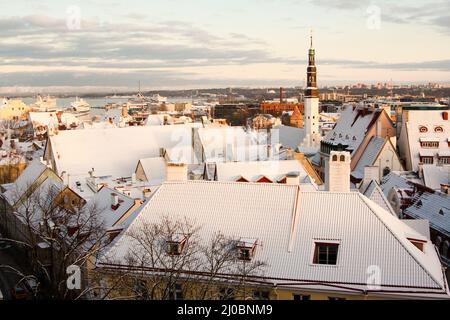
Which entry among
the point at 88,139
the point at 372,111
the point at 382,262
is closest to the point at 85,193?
the point at 88,139

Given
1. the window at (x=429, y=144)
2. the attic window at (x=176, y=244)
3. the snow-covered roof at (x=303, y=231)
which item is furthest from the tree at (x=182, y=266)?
the window at (x=429, y=144)

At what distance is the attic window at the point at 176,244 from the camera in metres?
16.8

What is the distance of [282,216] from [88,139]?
37.3 meters

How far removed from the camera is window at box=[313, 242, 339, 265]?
16750 millimetres

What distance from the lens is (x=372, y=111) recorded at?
52188 mm

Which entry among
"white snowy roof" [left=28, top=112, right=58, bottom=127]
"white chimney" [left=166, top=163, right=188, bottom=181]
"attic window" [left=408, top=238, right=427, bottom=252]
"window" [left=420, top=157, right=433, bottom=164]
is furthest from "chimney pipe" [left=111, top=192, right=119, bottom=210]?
"white snowy roof" [left=28, top=112, right=58, bottom=127]

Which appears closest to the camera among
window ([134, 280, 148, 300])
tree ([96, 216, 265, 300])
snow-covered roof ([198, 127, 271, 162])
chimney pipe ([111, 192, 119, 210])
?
window ([134, 280, 148, 300])

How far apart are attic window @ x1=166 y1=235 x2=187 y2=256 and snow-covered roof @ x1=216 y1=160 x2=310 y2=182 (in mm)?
16117

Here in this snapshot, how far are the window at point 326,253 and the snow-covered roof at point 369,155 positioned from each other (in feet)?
95.2

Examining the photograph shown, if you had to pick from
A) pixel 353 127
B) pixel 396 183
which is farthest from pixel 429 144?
pixel 396 183

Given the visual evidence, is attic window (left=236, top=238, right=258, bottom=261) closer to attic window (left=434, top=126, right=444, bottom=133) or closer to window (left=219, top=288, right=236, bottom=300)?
window (left=219, top=288, right=236, bottom=300)

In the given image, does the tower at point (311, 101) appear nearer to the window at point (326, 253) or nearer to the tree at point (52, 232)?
the tree at point (52, 232)

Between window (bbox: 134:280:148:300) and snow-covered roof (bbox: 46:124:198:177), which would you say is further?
snow-covered roof (bbox: 46:124:198:177)
